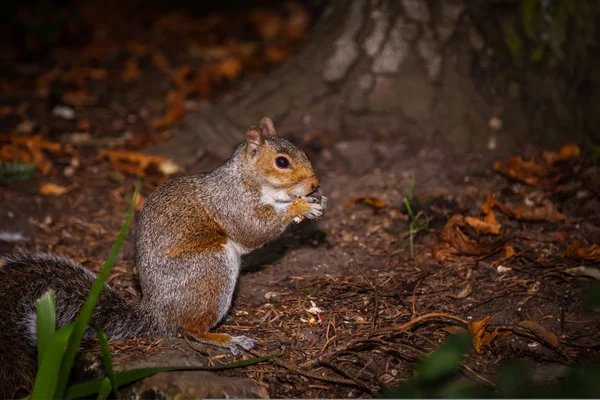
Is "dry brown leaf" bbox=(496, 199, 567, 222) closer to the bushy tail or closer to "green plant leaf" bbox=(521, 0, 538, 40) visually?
"green plant leaf" bbox=(521, 0, 538, 40)

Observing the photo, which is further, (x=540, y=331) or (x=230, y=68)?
(x=230, y=68)

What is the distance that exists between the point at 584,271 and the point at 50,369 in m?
2.48

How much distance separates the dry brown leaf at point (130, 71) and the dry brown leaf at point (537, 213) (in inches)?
155

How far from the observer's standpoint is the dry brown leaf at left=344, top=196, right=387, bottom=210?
13.1 feet

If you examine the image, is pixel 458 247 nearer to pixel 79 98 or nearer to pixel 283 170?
pixel 283 170

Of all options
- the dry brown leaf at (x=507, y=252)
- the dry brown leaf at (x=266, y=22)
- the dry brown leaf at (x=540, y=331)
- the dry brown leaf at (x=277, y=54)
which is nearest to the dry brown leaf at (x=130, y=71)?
the dry brown leaf at (x=277, y=54)

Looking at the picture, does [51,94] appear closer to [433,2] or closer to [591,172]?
[433,2]

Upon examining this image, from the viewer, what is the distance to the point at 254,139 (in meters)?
3.09

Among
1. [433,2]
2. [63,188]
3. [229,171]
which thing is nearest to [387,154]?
[433,2]

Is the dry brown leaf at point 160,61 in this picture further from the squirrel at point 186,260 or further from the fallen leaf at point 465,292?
the fallen leaf at point 465,292

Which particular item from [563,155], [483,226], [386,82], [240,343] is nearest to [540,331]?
[483,226]

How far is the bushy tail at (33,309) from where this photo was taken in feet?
7.95

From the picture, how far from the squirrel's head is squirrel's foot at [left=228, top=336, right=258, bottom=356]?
0.74 meters

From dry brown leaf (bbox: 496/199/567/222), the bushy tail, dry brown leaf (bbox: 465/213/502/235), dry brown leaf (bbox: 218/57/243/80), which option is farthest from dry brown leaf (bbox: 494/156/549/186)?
dry brown leaf (bbox: 218/57/243/80)
